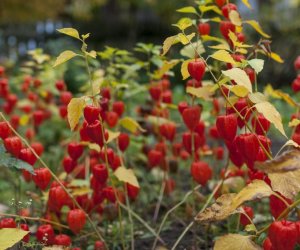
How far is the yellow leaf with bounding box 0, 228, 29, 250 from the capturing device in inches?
62.2

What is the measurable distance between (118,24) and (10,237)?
12422 mm

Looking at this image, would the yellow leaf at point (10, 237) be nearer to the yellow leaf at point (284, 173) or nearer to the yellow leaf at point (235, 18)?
the yellow leaf at point (284, 173)

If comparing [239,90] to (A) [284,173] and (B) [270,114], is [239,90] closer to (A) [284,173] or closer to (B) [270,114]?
(B) [270,114]

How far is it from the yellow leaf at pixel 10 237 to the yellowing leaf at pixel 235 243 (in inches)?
21.3

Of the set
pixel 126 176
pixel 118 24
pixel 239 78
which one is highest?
pixel 239 78

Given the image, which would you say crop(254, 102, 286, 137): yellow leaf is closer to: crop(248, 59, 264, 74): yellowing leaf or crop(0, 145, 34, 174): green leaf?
crop(248, 59, 264, 74): yellowing leaf

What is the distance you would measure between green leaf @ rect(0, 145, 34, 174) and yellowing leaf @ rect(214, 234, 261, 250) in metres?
0.73

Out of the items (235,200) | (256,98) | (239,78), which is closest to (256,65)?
(256,98)

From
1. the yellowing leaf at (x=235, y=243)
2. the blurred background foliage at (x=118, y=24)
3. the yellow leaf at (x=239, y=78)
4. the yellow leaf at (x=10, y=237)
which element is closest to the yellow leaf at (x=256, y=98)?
the yellow leaf at (x=239, y=78)

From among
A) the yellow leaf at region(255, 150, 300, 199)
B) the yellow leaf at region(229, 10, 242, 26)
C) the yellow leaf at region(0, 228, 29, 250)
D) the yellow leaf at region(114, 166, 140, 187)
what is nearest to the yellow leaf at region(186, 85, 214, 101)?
the yellow leaf at region(229, 10, 242, 26)

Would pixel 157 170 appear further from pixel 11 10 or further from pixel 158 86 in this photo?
pixel 11 10

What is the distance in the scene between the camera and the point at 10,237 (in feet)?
5.28

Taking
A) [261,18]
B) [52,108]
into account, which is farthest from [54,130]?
[261,18]

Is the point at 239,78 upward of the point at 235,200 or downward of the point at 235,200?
upward
